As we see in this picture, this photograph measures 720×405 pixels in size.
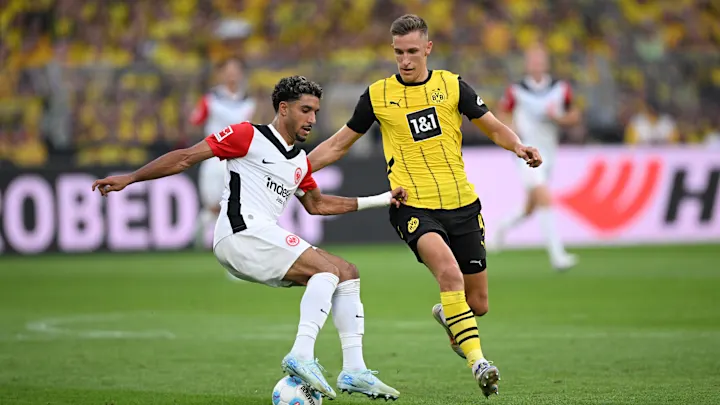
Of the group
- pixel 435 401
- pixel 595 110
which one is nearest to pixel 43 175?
pixel 595 110

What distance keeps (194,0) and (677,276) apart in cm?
1180

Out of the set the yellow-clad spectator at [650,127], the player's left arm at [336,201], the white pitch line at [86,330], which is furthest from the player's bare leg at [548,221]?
the player's left arm at [336,201]

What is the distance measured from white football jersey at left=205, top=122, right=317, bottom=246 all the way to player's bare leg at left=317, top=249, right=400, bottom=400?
449mm

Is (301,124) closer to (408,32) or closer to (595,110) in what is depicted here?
(408,32)

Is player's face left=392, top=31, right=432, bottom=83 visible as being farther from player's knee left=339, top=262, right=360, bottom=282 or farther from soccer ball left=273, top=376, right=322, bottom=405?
soccer ball left=273, top=376, right=322, bottom=405

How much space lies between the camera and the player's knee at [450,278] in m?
6.81

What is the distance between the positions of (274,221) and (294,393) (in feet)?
3.46

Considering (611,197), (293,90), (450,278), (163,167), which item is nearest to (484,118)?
(450,278)

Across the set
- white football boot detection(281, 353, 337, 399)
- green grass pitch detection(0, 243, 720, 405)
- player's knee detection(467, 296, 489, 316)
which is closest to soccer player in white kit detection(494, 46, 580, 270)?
green grass pitch detection(0, 243, 720, 405)

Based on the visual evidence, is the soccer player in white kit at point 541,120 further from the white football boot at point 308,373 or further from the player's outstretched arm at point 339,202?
the white football boot at point 308,373

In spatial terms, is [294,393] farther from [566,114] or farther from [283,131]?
[566,114]

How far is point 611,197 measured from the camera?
1802 centimetres

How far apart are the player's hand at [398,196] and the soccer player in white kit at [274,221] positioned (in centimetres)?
67

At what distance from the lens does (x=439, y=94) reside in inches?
286
